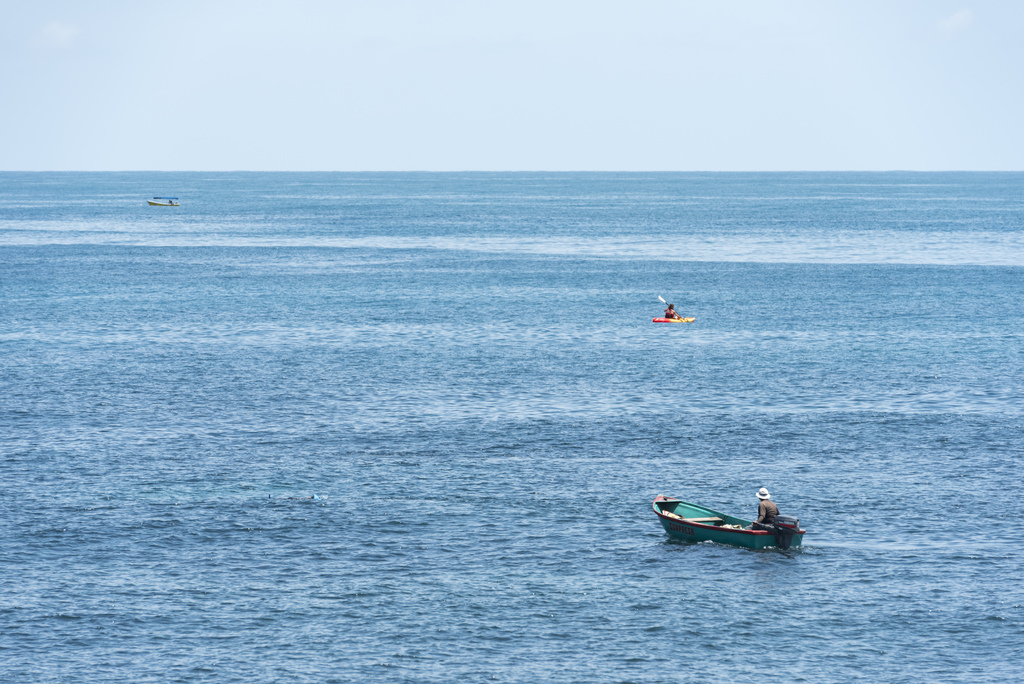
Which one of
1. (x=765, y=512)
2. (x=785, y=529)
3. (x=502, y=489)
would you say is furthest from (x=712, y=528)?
(x=502, y=489)

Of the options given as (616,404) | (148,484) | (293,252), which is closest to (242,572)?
(148,484)

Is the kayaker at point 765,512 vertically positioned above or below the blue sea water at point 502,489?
above

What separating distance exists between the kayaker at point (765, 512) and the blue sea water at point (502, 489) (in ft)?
3.89

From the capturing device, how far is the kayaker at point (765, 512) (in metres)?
45.7

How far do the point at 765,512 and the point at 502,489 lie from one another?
1298 centimetres

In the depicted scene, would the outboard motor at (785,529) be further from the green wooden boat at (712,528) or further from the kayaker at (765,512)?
the kayaker at (765,512)

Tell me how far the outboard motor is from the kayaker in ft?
1.09

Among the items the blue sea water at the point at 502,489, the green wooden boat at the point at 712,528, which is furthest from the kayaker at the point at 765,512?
the blue sea water at the point at 502,489

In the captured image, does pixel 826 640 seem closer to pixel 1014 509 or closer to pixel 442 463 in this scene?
pixel 1014 509

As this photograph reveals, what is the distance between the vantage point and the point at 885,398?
70562mm

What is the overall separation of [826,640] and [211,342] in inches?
2531

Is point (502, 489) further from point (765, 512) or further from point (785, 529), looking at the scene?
point (785, 529)

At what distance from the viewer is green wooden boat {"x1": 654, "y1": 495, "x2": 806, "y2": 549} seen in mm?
45750

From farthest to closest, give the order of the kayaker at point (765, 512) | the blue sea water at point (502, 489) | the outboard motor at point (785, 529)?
the kayaker at point (765, 512) → the outboard motor at point (785, 529) → the blue sea water at point (502, 489)
